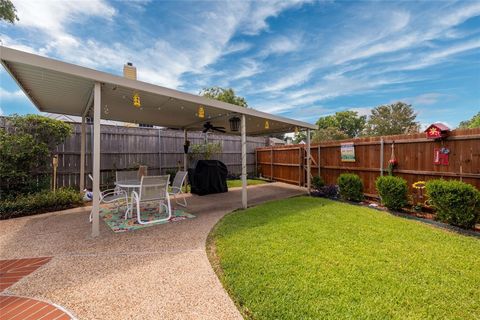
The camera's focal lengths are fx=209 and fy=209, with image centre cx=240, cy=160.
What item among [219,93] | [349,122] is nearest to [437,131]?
[219,93]

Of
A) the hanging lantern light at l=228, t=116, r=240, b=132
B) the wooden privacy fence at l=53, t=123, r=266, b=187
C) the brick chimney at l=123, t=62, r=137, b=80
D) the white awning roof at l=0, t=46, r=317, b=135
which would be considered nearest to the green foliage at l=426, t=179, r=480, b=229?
the white awning roof at l=0, t=46, r=317, b=135

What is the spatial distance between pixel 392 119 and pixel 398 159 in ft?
82.3

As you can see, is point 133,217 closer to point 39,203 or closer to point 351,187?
point 39,203

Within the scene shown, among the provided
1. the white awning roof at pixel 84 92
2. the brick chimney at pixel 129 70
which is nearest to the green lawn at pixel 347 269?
the white awning roof at pixel 84 92

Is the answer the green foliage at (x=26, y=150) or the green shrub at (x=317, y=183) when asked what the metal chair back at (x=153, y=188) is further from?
the green shrub at (x=317, y=183)

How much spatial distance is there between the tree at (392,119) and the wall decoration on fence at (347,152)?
2283 cm

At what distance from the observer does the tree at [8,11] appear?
6.11 meters

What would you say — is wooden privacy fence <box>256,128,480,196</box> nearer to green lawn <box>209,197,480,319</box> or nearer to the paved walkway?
green lawn <box>209,197,480,319</box>

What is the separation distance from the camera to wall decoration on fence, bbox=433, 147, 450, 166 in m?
4.54

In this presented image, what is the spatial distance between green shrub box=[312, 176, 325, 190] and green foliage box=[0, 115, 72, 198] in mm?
8240

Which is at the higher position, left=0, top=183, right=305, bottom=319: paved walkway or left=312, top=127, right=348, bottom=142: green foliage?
left=312, top=127, right=348, bottom=142: green foliage

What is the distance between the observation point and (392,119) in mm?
25453

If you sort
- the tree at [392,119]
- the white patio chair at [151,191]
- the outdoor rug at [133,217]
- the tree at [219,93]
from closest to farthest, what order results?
the outdoor rug at [133,217], the white patio chair at [151,191], the tree at [219,93], the tree at [392,119]

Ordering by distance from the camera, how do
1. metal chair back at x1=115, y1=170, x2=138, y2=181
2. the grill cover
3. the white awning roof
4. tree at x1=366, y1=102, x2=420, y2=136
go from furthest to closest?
tree at x1=366, y1=102, x2=420, y2=136 → the grill cover → metal chair back at x1=115, y1=170, x2=138, y2=181 → the white awning roof
